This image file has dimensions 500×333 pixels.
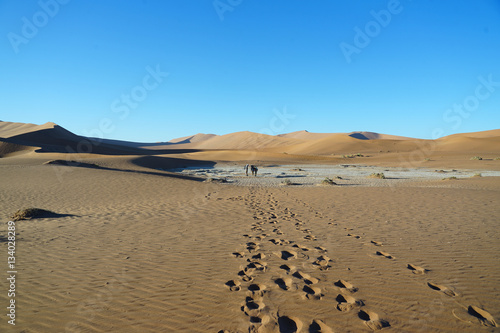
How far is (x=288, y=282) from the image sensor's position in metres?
3.97

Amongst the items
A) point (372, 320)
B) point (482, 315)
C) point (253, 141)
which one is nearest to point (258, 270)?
point (372, 320)

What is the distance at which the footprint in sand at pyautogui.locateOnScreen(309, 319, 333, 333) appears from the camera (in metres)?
2.87

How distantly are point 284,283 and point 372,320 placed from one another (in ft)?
4.22

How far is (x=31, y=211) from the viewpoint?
819 cm

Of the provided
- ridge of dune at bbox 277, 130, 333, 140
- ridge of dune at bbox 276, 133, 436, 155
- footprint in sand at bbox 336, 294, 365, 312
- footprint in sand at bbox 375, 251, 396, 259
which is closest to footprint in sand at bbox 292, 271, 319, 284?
footprint in sand at bbox 336, 294, 365, 312

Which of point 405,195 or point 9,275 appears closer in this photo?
point 9,275

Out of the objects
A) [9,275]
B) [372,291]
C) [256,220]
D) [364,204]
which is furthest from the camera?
[364,204]

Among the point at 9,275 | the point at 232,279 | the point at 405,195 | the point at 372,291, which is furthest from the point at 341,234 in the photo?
the point at 405,195

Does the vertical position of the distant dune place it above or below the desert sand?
above

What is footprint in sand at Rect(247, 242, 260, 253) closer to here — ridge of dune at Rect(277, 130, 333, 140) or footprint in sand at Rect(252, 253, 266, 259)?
footprint in sand at Rect(252, 253, 266, 259)

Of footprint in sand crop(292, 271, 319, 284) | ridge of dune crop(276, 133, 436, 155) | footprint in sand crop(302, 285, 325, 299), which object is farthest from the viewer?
ridge of dune crop(276, 133, 436, 155)

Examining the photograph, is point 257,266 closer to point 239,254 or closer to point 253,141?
point 239,254

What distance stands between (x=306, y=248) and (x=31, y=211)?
845cm

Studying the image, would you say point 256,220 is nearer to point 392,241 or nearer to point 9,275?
point 392,241
